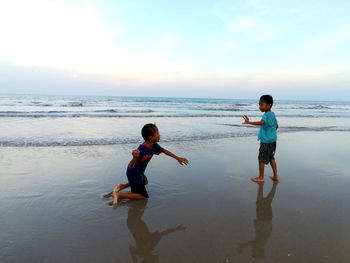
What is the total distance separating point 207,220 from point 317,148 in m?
6.33

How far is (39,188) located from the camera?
4395mm

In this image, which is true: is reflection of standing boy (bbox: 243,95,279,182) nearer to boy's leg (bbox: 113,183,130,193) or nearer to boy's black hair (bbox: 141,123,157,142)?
boy's black hair (bbox: 141,123,157,142)

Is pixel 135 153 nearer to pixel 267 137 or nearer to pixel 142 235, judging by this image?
pixel 142 235

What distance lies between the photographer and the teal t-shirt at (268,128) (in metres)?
5.20

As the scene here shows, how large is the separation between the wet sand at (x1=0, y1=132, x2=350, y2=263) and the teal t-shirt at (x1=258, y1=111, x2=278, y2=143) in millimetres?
769

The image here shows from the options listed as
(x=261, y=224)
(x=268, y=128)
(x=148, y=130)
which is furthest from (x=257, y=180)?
(x=148, y=130)

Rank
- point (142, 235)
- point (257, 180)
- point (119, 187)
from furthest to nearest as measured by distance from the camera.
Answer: point (257, 180) → point (119, 187) → point (142, 235)

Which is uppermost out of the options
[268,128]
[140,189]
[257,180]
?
[268,128]

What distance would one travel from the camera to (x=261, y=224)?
10.8ft

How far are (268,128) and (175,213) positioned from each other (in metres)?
2.68

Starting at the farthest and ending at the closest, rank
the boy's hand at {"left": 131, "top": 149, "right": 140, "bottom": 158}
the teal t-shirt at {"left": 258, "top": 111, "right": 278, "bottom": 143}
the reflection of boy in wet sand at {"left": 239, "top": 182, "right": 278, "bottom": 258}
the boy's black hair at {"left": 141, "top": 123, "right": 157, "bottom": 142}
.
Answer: the teal t-shirt at {"left": 258, "top": 111, "right": 278, "bottom": 143}
the boy's black hair at {"left": 141, "top": 123, "right": 157, "bottom": 142}
the boy's hand at {"left": 131, "top": 149, "right": 140, "bottom": 158}
the reflection of boy in wet sand at {"left": 239, "top": 182, "right": 278, "bottom": 258}

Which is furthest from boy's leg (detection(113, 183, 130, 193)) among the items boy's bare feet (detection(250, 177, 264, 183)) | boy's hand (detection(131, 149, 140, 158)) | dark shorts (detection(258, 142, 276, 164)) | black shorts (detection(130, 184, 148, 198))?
dark shorts (detection(258, 142, 276, 164))

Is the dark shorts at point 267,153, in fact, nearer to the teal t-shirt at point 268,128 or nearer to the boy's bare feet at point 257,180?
the teal t-shirt at point 268,128

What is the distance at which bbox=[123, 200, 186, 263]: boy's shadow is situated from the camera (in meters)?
2.63
